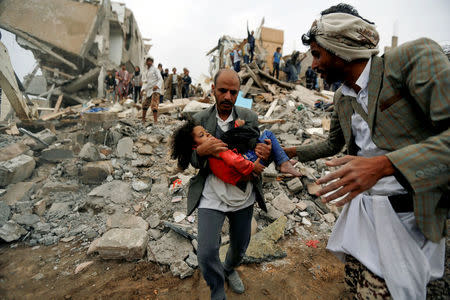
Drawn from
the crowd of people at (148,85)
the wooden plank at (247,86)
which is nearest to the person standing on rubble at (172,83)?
the crowd of people at (148,85)

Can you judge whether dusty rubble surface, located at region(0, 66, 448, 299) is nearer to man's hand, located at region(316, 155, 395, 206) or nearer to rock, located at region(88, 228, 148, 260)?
rock, located at region(88, 228, 148, 260)

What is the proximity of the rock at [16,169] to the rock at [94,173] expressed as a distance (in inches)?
56.1

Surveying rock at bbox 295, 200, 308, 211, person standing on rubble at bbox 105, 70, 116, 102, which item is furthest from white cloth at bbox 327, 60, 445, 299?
person standing on rubble at bbox 105, 70, 116, 102

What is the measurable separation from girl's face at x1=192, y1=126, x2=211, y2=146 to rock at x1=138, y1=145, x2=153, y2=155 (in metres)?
4.26

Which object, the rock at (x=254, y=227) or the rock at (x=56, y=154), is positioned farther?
the rock at (x=56, y=154)

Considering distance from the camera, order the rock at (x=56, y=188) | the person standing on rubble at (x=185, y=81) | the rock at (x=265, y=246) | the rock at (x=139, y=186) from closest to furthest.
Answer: the rock at (x=265, y=246)
the rock at (x=56, y=188)
the rock at (x=139, y=186)
the person standing on rubble at (x=185, y=81)

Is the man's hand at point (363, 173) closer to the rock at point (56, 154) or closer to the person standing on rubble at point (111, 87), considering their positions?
the rock at point (56, 154)

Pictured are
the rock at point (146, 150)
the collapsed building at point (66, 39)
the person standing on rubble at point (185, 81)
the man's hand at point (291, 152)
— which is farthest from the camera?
the person standing on rubble at point (185, 81)

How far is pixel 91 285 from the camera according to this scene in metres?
2.61

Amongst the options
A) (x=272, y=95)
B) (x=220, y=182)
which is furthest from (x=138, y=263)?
(x=272, y=95)

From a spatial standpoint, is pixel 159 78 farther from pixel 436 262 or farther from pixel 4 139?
pixel 436 262

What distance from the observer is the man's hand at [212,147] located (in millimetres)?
1738

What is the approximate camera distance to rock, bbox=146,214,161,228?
3650 millimetres

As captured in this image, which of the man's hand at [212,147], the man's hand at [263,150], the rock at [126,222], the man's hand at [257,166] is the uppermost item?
the man's hand at [212,147]
